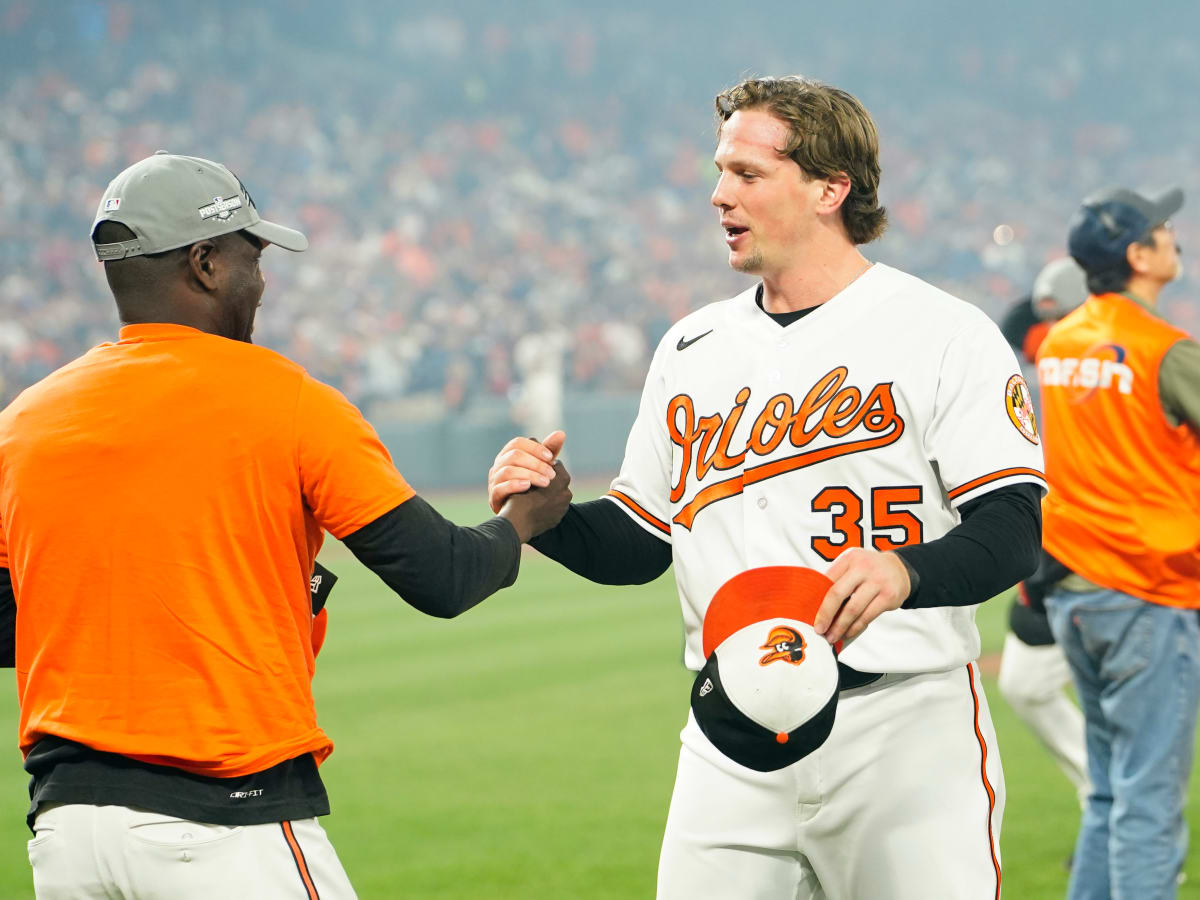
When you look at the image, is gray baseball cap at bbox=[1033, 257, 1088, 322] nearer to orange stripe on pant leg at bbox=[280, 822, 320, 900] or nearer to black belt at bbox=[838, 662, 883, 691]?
black belt at bbox=[838, 662, 883, 691]

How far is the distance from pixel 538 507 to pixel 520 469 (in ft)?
0.29

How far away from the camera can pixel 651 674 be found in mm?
9516

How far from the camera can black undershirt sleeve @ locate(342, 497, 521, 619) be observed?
2477 millimetres

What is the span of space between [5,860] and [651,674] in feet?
15.0

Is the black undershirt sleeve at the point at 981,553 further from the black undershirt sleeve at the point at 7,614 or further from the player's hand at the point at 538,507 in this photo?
the black undershirt sleeve at the point at 7,614

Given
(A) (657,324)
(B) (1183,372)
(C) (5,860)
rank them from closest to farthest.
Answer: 1. (B) (1183,372)
2. (C) (5,860)
3. (A) (657,324)

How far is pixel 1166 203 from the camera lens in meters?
4.61

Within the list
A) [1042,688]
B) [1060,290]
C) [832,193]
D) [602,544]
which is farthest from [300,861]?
[1060,290]

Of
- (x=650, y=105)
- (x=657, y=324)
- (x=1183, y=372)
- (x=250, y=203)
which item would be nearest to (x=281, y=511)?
(x=250, y=203)

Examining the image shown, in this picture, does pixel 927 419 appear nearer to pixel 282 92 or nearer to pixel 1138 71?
pixel 282 92

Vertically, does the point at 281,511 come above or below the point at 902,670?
above

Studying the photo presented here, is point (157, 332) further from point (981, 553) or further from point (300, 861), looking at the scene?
point (981, 553)

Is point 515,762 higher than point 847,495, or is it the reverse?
Answer: point 847,495

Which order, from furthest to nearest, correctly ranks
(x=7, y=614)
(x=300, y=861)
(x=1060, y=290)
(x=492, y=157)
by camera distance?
(x=492, y=157)
(x=1060, y=290)
(x=7, y=614)
(x=300, y=861)
